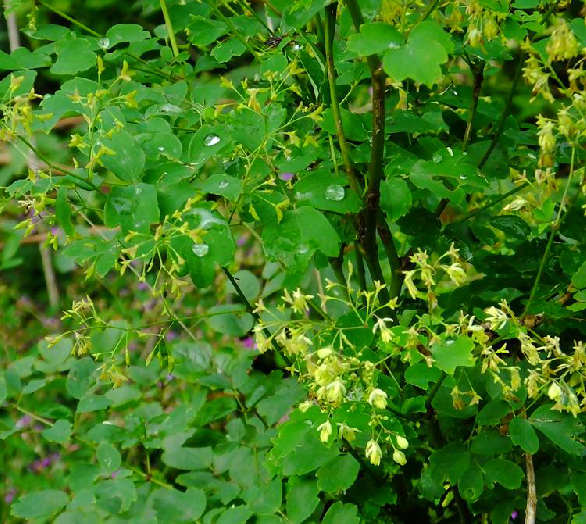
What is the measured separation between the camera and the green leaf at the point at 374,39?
0.84 m

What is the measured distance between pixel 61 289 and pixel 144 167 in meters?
2.53

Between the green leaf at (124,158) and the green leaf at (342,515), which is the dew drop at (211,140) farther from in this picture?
the green leaf at (342,515)

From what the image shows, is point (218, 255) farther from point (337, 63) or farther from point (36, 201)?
point (337, 63)

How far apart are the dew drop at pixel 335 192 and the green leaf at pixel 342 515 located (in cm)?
51

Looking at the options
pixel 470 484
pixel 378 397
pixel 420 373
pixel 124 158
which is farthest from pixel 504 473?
pixel 124 158

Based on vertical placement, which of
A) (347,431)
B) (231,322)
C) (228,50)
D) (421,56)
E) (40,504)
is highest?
(421,56)

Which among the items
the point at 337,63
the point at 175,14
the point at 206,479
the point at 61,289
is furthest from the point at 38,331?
the point at 337,63

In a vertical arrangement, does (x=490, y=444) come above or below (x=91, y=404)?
above

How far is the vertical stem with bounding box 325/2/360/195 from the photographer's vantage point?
1054 millimetres

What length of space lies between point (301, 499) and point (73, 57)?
0.80 meters

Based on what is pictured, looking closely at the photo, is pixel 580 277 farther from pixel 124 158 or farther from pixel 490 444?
pixel 124 158

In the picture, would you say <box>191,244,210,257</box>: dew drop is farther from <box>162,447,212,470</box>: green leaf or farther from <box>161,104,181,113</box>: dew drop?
<box>162,447,212,470</box>: green leaf

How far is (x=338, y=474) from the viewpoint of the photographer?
4.08 ft

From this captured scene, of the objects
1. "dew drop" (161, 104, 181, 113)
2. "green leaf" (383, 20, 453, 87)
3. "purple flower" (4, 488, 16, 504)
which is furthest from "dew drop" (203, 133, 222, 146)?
"purple flower" (4, 488, 16, 504)
